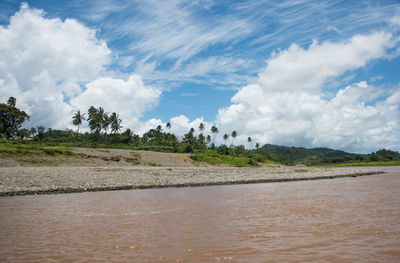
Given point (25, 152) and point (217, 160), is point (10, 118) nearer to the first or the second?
point (25, 152)

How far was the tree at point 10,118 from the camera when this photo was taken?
9393 centimetres

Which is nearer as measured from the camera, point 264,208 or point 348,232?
point 348,232

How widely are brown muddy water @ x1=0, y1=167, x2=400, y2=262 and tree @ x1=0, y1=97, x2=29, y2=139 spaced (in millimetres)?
94374

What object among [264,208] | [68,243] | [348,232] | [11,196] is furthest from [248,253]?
[11,196]

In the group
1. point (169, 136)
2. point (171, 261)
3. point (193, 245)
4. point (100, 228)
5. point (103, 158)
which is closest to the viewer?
point (171, 261)

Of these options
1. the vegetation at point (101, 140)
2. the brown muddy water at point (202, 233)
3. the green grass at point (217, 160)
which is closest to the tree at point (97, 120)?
the vegetation at point (101, 140)

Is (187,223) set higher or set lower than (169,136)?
lower

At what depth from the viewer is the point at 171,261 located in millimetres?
7484

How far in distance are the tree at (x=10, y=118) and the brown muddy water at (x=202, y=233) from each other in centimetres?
9437

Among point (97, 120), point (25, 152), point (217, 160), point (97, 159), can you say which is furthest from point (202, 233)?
point (97, 120)

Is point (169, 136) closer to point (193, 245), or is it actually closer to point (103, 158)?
point (103, 158)

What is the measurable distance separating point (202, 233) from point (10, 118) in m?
107

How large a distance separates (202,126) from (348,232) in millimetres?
160265

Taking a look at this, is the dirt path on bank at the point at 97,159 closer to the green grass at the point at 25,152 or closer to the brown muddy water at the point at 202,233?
the green grass at the point at 25,152
